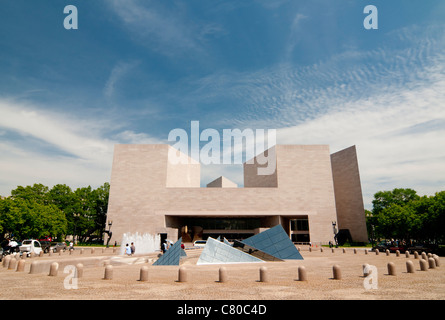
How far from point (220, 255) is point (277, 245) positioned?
17.9ft

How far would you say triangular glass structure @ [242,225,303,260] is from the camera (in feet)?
72.3

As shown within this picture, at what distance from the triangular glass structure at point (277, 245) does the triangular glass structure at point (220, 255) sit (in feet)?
8.23

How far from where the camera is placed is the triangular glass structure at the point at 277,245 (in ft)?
72.3

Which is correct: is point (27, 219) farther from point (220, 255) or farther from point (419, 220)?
point (419, 220)

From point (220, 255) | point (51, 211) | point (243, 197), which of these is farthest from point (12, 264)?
point (243, 197)

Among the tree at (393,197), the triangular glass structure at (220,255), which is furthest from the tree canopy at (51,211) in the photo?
the tree at (393,197)

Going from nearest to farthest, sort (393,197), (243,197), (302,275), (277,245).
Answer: (302,275) < (277,245) < (243,197) < (393,197)

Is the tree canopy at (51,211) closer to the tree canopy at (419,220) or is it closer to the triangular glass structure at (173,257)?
the triangular glass structure at (173,257)

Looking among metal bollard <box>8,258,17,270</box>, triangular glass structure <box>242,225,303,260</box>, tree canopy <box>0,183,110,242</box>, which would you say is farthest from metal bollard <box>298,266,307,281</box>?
tree canopy <box>0,183,110,242</box>

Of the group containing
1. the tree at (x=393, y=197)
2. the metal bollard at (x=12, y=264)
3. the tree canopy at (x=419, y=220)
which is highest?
the tree at (x=393, y=197)

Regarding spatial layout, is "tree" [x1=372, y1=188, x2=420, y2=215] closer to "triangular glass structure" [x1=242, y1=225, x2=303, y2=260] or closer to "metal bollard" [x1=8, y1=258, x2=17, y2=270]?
"triangular glass structure" [x1=242, y1=225, x2=303, y2=260]

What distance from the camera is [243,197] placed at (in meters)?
55.7
